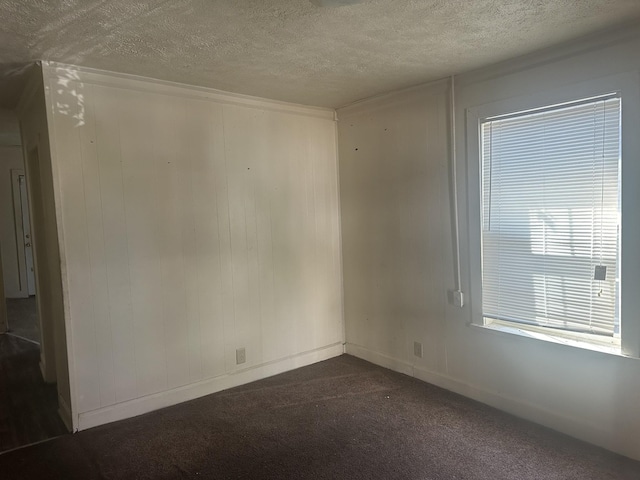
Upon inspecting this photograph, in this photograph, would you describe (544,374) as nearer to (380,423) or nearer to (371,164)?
(380,423)

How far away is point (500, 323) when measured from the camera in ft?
9.90

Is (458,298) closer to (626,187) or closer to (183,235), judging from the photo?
(626,187)

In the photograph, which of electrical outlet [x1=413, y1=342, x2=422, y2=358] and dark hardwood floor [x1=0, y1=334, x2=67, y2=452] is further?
electrical outlet [x1=413, y1=342, x2=422, y2=358]

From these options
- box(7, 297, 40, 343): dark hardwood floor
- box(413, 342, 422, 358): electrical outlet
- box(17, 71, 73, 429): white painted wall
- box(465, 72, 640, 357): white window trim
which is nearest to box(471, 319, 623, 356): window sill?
box(465, 72, 640, 357): white window trim

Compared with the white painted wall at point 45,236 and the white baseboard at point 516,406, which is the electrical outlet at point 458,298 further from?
the white painted wall at point 45,236

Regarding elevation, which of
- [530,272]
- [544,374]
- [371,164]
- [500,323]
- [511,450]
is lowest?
[511,450]

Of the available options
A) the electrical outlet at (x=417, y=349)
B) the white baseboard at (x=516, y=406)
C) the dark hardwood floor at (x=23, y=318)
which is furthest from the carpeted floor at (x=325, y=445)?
the dark hardwood floor at (x=23, y=318)

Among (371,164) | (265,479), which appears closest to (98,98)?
(371,164)

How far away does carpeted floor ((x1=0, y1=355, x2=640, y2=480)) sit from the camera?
234 centimetres

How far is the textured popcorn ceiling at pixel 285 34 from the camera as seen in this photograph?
77.6 inches

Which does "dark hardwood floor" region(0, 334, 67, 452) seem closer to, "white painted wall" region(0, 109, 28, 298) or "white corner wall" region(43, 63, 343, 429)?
"white corner wall" region(43, 63, 343, 429)

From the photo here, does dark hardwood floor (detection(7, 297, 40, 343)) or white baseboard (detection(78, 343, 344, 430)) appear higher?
dark hardwood floor (detection(7, 297, 40, 343))

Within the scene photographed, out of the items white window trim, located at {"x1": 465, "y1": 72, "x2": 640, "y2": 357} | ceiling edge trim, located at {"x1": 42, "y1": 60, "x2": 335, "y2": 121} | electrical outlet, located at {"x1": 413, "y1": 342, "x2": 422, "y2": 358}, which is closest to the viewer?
white window trim, located at {"x1": 465, "y1": 72, "x2": 640, "y2": 357}

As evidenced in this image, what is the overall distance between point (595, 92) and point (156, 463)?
323 centimetres
